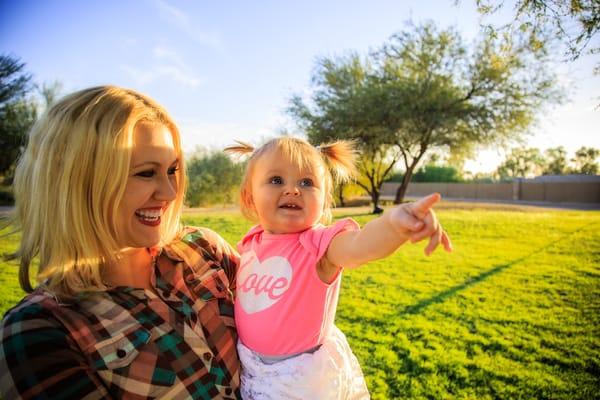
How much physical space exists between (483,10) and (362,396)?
4.32 metres

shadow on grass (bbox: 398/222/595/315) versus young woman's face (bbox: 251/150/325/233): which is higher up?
young woman's face (bbox: 251/150/325/233)

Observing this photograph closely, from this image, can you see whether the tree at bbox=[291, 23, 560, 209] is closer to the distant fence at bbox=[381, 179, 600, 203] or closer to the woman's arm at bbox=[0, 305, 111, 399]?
the distant fence at bbox=[381, 179, 600, 203]

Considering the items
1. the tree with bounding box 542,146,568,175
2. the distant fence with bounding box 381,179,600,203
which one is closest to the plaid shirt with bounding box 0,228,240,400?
the distant fence with bounding box 381,179,600,203

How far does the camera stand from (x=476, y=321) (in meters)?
5.50

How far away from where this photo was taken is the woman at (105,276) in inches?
50.0

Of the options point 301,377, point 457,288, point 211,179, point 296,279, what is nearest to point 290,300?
point 296,279

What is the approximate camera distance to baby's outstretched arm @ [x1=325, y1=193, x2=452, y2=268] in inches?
48.0

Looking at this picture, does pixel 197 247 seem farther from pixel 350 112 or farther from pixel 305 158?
pixel 350 112

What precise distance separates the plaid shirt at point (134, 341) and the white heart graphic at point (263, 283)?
4.2 inches

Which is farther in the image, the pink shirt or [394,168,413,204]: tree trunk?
[394,168,413,204]: tree trunk

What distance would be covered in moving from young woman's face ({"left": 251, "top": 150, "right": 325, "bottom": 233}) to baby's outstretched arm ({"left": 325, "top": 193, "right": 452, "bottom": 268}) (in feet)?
0.90

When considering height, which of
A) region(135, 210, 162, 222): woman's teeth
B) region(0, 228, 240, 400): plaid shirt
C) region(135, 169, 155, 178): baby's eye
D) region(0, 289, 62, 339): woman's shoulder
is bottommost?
region(0, 228, 240, 400): plaid shirt

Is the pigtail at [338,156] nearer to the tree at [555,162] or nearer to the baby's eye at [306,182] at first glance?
the baby's eye at [306,182]

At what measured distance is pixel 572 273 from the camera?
809cm
